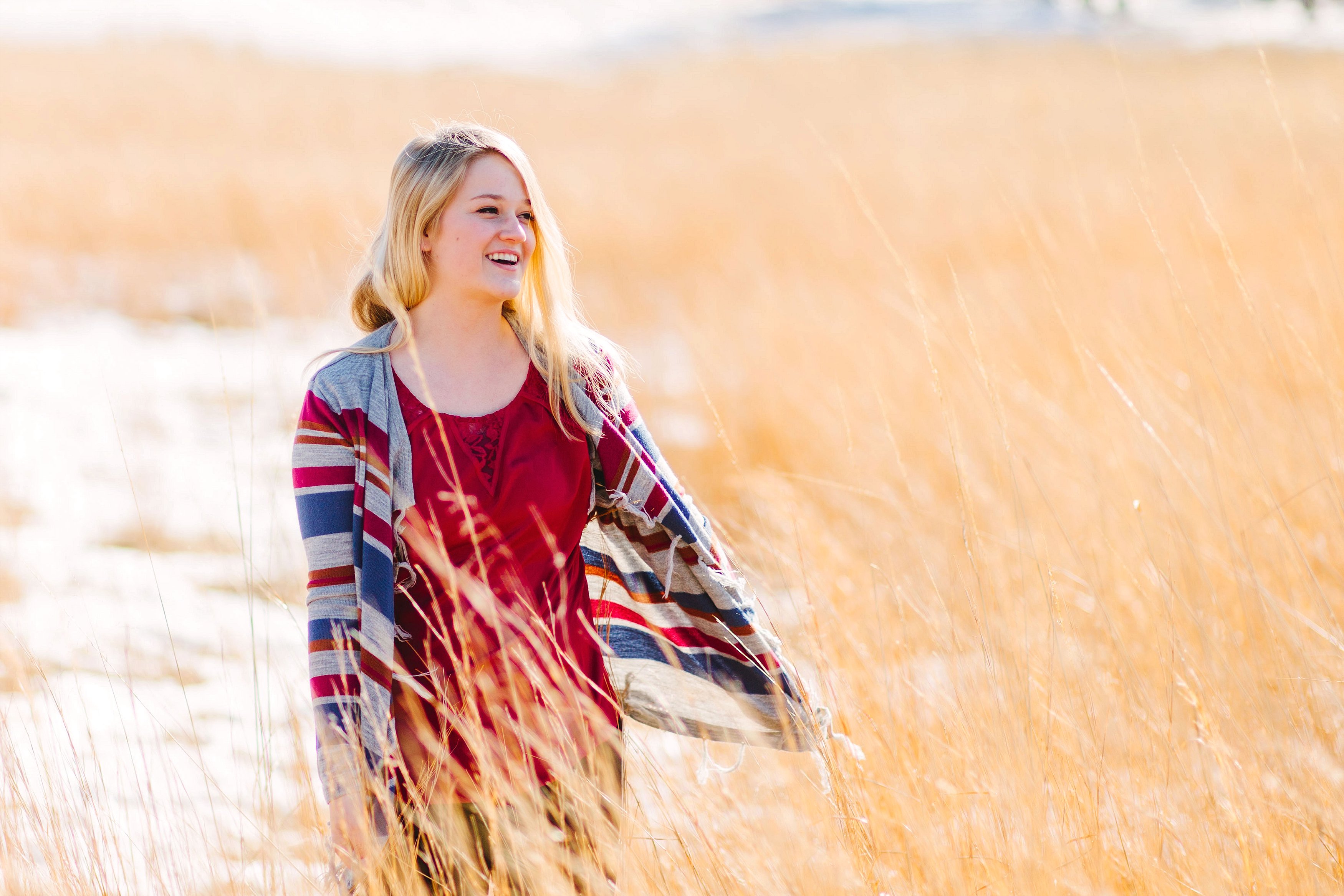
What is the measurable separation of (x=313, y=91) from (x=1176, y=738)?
1881 cm

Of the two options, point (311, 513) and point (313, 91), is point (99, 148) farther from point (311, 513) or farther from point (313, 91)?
point (311, 513)

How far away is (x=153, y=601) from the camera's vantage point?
3.56 metres

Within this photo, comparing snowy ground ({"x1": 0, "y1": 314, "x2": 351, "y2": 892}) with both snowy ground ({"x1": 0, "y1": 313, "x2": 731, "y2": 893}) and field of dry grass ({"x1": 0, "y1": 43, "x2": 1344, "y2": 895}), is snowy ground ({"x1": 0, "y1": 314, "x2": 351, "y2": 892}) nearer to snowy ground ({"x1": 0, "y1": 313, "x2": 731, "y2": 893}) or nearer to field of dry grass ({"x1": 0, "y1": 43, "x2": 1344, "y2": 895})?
snowy ground ({"x1": 0, "y1": 313, "x2": 731, "y2": 893})

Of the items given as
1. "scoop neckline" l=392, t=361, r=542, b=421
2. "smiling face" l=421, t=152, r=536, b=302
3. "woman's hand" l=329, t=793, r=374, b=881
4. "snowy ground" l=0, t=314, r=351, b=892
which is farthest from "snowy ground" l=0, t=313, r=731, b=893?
"smiling face" l=421, t=152, r=536, b=302

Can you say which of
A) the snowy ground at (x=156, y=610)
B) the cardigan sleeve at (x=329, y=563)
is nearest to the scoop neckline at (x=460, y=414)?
the cardigan sleeve at (x=329, y=563)

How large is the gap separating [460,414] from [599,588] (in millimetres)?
462

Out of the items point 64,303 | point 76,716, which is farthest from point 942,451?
point 64,303

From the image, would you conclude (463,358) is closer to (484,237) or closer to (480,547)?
(484,237)

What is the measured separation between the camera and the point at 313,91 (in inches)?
719

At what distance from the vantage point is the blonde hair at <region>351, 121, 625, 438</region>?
1668mm

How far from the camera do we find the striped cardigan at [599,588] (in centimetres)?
152

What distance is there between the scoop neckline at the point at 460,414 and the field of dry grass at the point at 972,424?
1.31 feet

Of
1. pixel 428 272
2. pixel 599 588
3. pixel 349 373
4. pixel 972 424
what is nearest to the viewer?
pixel 349 373

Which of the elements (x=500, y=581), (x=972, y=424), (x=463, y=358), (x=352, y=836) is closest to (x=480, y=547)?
(x=500, y=581)
